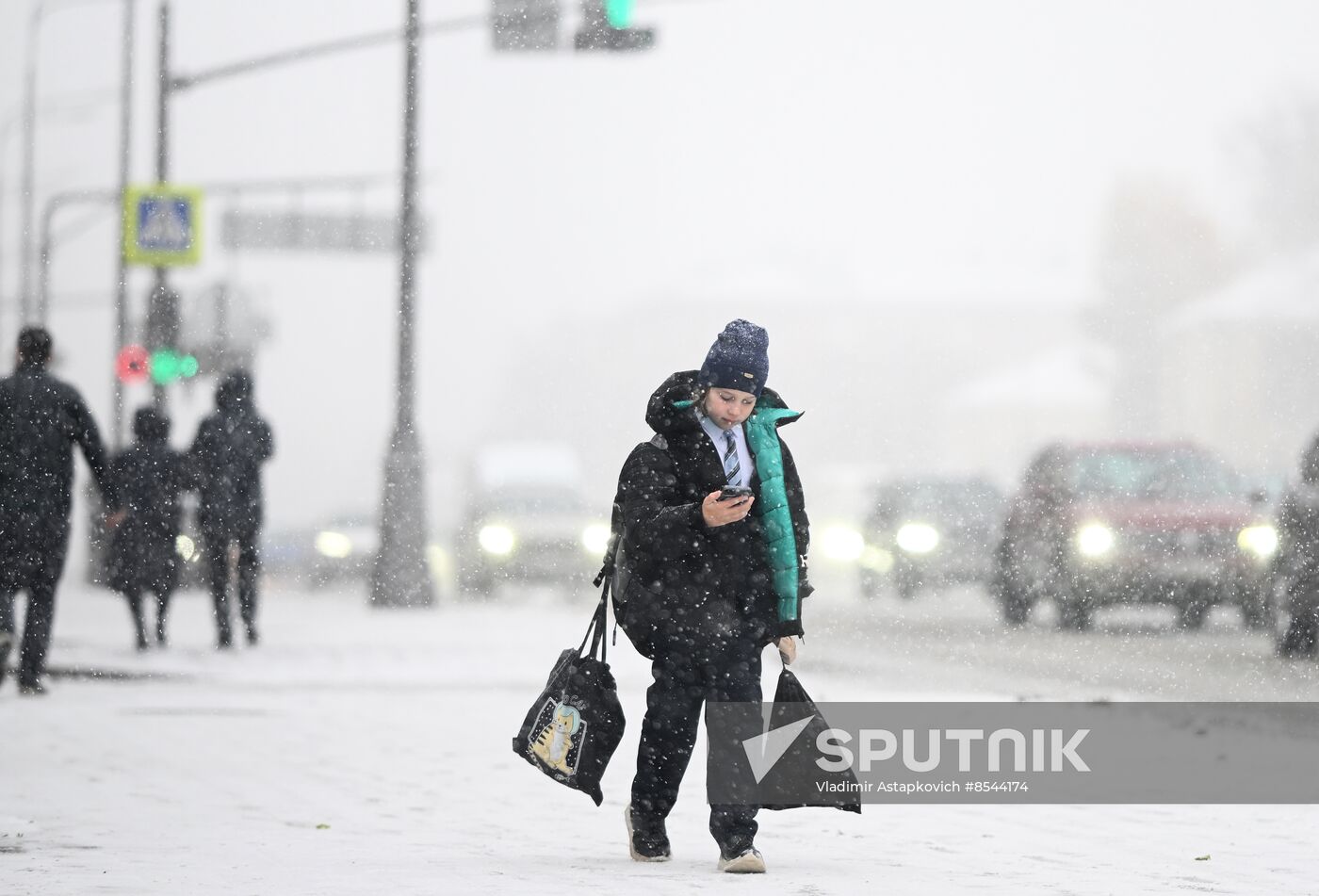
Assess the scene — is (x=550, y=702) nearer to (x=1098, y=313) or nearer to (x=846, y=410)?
(x=1098, y=313)

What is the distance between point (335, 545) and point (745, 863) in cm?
3732

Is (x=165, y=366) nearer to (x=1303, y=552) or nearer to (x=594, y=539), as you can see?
(x=594, y=539)

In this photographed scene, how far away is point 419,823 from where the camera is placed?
25.8 ft

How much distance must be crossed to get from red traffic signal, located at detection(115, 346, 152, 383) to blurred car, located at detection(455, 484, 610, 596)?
5581mm

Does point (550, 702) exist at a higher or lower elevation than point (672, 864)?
higher

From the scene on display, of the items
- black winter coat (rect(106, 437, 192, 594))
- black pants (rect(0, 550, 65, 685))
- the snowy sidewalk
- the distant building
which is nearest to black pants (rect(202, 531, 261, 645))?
black winter coat (rect(106, 437, 192, 594))

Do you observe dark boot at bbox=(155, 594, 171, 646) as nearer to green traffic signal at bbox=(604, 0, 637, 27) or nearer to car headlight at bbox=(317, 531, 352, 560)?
green traffic signal at bbox=(604, 0, 637, 27)

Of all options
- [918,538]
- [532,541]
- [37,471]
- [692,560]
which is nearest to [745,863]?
[692,560]

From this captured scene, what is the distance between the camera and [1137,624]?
21281 millimetres

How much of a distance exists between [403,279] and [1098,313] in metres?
51.6

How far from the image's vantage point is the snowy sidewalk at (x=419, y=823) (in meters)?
6.38

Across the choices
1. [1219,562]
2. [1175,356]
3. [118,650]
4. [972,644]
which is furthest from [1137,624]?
[1175,356]

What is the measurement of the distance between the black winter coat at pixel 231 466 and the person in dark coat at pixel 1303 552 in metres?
7.02

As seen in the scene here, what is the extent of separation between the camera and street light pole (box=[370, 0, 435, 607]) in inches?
849
